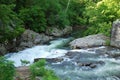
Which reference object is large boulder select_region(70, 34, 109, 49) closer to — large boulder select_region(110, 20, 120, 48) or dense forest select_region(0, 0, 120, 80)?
large boulder select_region(110, 20, 120, 48)

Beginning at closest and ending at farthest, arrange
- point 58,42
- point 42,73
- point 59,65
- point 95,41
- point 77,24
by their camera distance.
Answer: point 42,73
point 59,65
point 95,41
point 58,42
point 77,24

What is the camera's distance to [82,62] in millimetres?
13680

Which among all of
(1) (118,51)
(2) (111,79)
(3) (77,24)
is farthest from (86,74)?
(3) (77,24)

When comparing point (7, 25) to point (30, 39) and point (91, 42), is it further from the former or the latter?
point (91, 42)

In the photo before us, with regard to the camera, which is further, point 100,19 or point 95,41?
point 100,19

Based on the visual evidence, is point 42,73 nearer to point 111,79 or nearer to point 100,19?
point 111,79

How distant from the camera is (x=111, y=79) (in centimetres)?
1130

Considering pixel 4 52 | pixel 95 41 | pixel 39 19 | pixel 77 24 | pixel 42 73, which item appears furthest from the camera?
pixel 77 24

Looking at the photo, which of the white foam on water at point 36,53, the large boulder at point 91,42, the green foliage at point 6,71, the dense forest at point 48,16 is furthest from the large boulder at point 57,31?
the green foliage at point 6,71

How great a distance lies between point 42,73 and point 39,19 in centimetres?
1326

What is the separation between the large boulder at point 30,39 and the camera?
18344 millimetres

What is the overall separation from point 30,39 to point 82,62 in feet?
21.1

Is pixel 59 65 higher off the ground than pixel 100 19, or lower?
lower

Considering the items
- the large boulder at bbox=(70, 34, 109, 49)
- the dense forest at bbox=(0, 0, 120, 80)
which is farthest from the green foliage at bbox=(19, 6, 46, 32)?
the large boulder at bbox=(70, 34, 109, 49)
